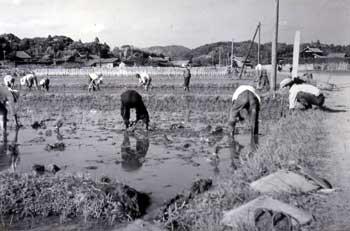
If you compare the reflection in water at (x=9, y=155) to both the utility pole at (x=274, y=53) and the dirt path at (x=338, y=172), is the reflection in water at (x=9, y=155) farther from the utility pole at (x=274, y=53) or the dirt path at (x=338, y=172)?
the utility pole at (x=274, y=53)

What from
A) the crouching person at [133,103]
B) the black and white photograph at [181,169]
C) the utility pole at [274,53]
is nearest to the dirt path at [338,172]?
the black and white photograph at [181,169]

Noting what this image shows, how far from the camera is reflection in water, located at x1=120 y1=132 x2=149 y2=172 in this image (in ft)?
29.3

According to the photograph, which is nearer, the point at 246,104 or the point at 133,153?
the point at 133,153

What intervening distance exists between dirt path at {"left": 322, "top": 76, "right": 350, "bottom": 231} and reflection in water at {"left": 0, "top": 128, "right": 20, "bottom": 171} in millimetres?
5815

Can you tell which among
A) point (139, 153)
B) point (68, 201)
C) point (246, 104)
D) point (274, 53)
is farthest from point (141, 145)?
point (274, 53)

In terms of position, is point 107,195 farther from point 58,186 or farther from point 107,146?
point 107,146

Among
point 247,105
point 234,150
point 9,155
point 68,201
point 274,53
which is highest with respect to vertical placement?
point 274,53

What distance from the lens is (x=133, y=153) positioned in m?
10.1

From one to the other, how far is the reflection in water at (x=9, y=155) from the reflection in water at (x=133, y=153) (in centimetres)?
221

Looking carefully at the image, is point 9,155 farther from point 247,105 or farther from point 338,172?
point 338,172

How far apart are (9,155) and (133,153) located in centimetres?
276

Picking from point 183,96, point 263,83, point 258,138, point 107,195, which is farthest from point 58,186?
point 263,83

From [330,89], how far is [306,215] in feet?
71.9

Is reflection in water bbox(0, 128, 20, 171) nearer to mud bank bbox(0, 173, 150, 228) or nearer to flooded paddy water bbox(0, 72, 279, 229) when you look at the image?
flooded paddy water bbox(0, 72, 279, 229)
